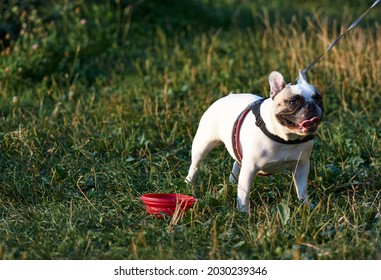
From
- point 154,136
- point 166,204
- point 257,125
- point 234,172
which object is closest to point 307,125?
point 257,125

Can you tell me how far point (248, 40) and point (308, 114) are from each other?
4.88 m

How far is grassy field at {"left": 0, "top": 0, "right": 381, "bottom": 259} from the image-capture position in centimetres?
418

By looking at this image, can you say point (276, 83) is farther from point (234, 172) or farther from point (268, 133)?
point (234, 172)

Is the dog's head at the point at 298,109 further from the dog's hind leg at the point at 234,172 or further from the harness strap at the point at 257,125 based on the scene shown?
the dog's hind leg at the point at 234,172

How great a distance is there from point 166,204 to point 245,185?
1.63 feet

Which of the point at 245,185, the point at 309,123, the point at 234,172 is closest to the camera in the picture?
the point at 309,123

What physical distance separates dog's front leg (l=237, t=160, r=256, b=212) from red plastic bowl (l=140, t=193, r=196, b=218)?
0.95 feet

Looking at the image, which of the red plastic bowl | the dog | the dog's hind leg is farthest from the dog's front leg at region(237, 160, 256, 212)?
the dog's hind leg

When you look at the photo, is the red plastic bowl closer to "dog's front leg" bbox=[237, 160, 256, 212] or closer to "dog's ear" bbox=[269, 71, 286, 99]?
"dog's front leg" bbox=[237, 160, 256, 212]

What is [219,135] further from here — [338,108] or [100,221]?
[338,108]

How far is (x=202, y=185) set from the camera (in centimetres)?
505

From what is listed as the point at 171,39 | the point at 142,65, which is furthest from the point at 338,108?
the point at 171,39

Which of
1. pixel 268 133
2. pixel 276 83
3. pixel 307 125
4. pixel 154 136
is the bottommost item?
pixel 154 136

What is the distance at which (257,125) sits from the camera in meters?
4.49
